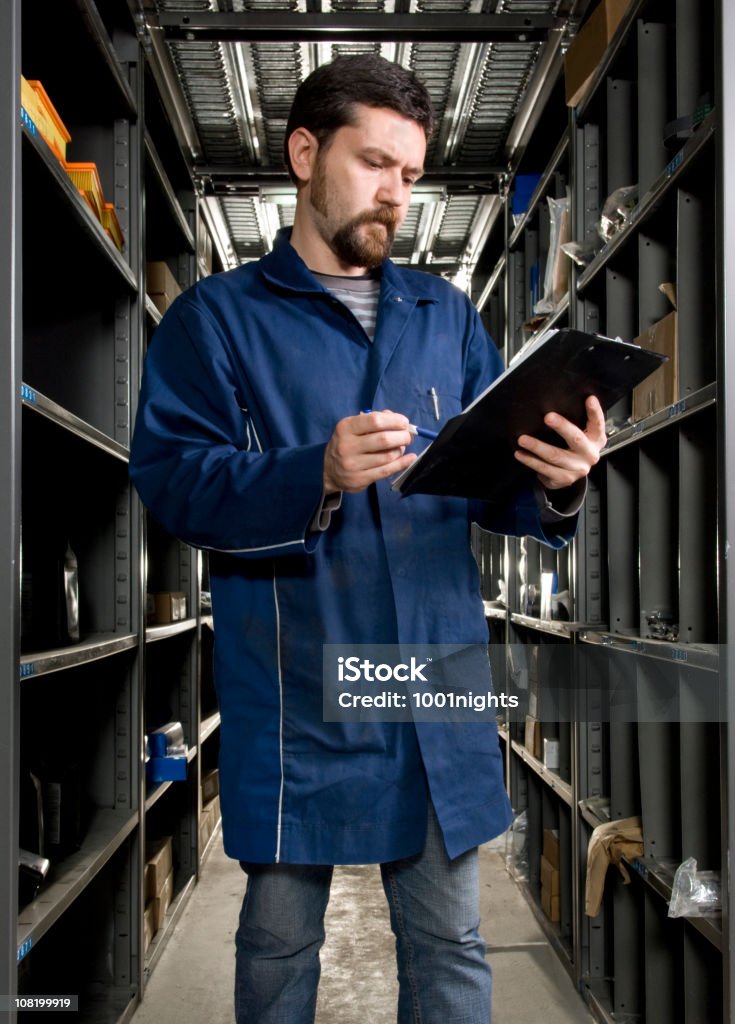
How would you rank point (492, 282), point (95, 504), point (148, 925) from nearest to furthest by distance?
point (95, 504) < point (148, 925) < point (492, 282)

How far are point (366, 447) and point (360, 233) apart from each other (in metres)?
0.53

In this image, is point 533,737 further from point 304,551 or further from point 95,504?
point 304,551

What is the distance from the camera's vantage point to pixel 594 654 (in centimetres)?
285

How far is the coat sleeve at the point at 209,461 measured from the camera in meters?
1.41

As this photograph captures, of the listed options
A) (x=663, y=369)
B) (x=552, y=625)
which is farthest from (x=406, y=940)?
(x=552, y=625)

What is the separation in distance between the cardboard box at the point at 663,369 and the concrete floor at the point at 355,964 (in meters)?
1.68

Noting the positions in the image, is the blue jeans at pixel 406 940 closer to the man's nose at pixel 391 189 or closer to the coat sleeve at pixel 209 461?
the coat sleeve at pixel 209 461

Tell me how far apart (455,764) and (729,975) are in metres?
0.61

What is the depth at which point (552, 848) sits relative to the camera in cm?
341

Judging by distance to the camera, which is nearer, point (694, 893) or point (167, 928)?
point (694, 893)

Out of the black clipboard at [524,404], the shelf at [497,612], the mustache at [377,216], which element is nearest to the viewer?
the black clipboard at [524,404]

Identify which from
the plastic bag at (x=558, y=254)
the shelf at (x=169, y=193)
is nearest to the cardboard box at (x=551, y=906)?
the plastic bag at (x=558, y=254)

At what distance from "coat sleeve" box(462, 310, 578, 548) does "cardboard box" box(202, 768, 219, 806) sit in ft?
10.2

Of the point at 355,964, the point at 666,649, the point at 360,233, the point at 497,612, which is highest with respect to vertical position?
the point at 360,233
